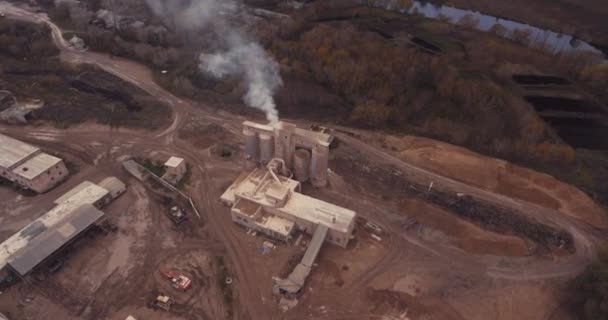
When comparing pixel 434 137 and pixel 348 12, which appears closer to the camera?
pixel 434 137

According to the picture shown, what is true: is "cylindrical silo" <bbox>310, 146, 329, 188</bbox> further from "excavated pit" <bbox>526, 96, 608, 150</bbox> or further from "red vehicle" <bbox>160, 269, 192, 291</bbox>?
"excavated pit" <bbox>526, 96, 608, 150</bbox>

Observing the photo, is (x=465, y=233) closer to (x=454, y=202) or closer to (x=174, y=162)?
(x=454, y=202)

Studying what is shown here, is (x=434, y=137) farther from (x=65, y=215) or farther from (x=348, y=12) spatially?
(x=348, y=12)

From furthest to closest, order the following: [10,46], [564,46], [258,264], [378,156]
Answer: [564,46], [10,46], [378,156], [258,264]

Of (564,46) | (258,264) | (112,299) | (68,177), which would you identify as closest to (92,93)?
(68,177)

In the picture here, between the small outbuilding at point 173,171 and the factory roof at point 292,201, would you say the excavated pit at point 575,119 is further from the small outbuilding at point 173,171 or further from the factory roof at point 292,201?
the small outbuilding at point 173,171

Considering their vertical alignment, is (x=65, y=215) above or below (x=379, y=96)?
below
